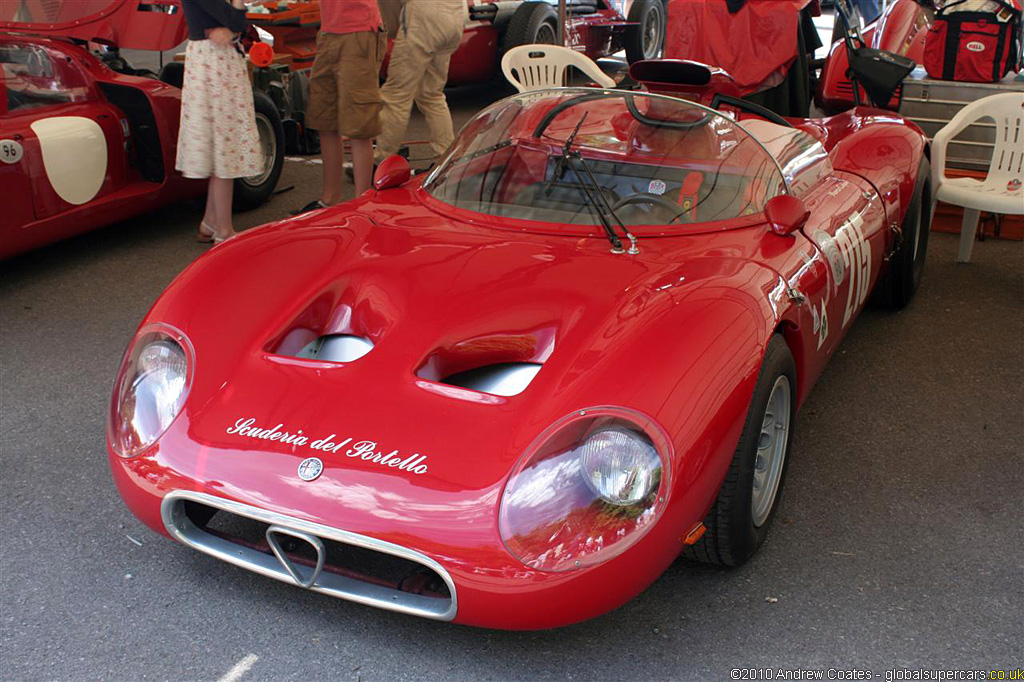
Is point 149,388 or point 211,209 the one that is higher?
point 149,388

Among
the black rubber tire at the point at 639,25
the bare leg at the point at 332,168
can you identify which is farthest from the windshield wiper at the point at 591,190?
the black rubber tire at the point at 639,25

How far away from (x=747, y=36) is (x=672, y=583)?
395 cm

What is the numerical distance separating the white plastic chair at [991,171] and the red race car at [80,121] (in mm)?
3591

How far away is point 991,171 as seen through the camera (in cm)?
468

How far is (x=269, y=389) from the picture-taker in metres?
2.14

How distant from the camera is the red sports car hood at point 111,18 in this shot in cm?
478

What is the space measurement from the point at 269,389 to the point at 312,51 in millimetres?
5731

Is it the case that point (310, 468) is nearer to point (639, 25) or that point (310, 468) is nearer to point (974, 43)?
point (974, 43)

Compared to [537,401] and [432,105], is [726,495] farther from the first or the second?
[432,105]

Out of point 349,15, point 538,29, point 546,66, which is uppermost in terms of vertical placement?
point 349,15

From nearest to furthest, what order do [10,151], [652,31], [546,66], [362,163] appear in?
[10,151] < [362,163] < [546,66] < [652,31]

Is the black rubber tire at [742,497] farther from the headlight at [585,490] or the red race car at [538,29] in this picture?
the red race car at [538,29]

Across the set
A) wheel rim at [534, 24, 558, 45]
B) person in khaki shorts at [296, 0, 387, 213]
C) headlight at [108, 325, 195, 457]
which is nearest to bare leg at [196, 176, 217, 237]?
person in khaki shorts at [296, 0, 387, 213]

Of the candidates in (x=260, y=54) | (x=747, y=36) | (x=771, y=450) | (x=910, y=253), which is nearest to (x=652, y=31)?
(x=747, y=36)
